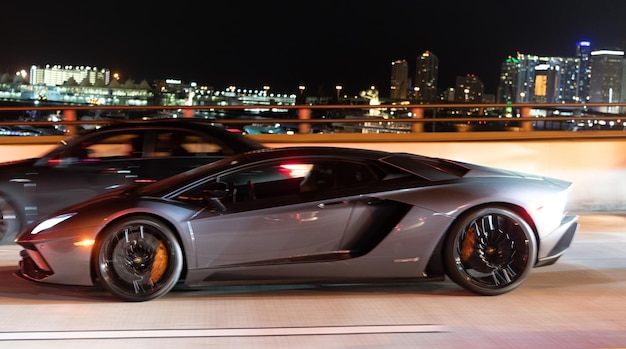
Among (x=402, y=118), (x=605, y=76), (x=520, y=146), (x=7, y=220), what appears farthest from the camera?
(x=605, y=76)

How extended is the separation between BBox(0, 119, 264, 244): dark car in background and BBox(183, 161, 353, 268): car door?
2.61m

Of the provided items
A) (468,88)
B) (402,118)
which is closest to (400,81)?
(468,88)

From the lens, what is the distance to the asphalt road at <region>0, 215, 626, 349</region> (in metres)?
4.50

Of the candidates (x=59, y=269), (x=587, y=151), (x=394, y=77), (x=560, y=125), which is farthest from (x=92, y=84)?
(x=59, y=269)

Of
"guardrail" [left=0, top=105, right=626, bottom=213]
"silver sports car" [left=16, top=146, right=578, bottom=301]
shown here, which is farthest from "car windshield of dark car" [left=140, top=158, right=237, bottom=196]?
"guardrail" [left=0, top=105, right=626, bottom=213]

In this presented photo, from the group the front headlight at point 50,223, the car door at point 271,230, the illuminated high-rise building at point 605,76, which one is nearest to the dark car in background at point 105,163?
the front headlight at point 50,223

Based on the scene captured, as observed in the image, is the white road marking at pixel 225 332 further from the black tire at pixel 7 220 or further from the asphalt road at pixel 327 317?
the black tire at pixel 7 220

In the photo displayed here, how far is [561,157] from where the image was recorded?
34.3 feet

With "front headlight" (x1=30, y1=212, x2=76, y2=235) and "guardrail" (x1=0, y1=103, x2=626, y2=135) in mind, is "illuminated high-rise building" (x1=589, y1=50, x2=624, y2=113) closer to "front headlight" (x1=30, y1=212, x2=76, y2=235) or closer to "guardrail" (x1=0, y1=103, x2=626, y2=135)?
"guardrail" (x1=0, y1=103, x2=626, y2=135)

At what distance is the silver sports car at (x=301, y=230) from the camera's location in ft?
17.4

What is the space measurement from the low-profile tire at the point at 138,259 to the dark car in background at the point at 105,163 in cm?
254

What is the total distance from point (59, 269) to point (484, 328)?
324 cm

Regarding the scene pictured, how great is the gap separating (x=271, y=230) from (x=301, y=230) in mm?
236

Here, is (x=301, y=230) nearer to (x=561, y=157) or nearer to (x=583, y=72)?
(x=561, y=157)
